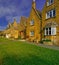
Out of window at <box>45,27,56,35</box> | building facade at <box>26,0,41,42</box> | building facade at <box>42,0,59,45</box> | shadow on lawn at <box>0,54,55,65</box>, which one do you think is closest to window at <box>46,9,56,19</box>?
building facade at <box>42,0,59,45</box>

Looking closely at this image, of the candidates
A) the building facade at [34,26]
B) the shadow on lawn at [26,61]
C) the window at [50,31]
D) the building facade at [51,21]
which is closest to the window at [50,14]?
the building facade at [51,21]

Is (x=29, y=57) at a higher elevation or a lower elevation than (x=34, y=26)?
lower

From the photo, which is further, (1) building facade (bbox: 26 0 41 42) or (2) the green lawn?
(1) building facade (bbox: 26 0 41 42)

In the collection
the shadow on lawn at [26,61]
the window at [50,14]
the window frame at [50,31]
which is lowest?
the shadow on lawn at [26,61]

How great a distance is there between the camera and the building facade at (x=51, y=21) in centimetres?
3350

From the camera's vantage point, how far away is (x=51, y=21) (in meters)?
35.2

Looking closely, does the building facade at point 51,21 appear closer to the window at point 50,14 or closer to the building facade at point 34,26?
the window at point 50,14

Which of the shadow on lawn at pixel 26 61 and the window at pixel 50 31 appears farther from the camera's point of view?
the window at pixel 50 31

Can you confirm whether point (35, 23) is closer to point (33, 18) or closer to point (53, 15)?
point (33, 18)

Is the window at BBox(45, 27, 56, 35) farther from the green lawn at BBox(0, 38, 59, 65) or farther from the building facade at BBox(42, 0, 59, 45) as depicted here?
the green lawn at BBox(0, 38, 59, 65)

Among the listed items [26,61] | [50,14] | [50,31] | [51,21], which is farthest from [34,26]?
[26,61]

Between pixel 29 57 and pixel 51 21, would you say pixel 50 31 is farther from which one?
pixel 29 57

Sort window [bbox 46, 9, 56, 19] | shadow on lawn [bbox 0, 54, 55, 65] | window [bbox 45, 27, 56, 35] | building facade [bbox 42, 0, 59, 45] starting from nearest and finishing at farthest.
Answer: shadow on lawn [bbox 0, 54, 55, 65], building facade [bbox 42, 0, 59, 45], window [bbox 45, 27, 56, 35], window [bbox 46, 9, 56, 19]

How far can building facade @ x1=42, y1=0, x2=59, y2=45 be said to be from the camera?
33500mm
